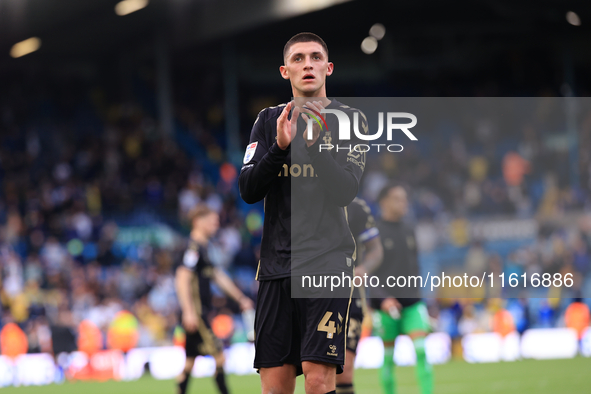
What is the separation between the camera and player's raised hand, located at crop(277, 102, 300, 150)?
12.1 feet

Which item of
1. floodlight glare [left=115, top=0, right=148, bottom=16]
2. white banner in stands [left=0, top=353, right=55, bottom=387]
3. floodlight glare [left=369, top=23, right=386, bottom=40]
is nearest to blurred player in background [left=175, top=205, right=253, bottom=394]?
white banner in stands [left=0, top=353, right=55, bottom=387]

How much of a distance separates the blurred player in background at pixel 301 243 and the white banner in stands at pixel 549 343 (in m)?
13.6

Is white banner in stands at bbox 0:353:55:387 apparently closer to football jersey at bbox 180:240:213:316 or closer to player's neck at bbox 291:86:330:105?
football jersey at bbox 180:240:213:316

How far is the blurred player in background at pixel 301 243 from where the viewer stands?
382 cm

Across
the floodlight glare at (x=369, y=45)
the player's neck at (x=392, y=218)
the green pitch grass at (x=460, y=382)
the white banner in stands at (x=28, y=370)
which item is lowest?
the green pitch grass at (x=460, y=382)

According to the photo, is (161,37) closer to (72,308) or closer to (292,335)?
(72,308)

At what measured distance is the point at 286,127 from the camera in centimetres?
369

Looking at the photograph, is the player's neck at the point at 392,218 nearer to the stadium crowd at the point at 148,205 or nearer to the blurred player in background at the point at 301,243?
the blurred player in background at the point at 301,243

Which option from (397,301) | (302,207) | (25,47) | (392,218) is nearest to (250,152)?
(302,207)

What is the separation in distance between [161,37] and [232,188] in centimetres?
561

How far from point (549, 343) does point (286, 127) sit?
14288mm

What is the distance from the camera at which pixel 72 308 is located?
53.8ft

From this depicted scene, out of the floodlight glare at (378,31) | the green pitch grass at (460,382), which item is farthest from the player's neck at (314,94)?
the floodlight glare at (378,31)

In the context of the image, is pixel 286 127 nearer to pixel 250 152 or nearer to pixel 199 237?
pixel 250 152
